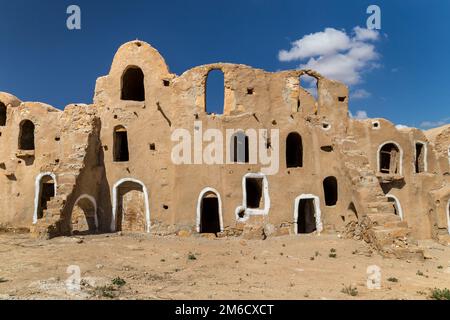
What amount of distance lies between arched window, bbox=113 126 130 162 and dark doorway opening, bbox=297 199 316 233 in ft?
35.4

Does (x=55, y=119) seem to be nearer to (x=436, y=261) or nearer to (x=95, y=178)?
(x=95, y=178)

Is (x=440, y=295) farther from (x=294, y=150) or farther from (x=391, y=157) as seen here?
(x=391, y=157)

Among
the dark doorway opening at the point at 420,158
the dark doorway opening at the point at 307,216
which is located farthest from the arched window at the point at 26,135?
the dark doorway opening at the point at 420,158

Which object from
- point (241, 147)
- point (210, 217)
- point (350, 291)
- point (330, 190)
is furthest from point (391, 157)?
point (350, 291)

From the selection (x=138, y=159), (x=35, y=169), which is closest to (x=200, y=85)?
(x=138, y=159)

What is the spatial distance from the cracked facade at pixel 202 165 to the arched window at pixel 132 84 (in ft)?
0.45

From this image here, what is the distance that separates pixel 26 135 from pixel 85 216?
24.0 ft

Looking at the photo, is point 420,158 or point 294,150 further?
point 420,158

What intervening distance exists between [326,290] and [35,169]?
722 inches

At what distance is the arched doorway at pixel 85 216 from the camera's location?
19859 millimetres

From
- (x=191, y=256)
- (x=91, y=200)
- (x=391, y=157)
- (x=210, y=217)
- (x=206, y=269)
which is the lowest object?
(x=206, y=269)

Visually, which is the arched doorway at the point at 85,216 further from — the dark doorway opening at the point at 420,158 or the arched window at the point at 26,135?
the dark doorway opening at the point at 420,158

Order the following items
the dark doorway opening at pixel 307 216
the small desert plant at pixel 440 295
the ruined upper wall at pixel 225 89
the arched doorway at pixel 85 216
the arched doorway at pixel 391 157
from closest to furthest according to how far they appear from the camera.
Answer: the small desert plant at pixel 440 295, the arched doorway at pixel 85 216, the ruined upper wall at pixel 225 89, the dark doorway opening at pixel 307 216, the arched doorway at pixel 391 157

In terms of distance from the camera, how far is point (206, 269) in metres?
13.0
